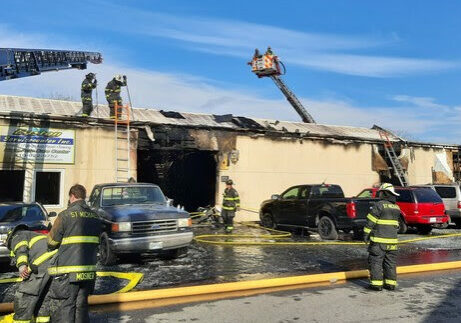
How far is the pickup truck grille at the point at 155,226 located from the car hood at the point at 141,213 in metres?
0.08

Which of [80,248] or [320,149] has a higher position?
[320,149]

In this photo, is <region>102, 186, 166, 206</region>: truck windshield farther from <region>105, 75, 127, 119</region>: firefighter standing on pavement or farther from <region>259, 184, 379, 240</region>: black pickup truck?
<region>105, 75, 127, 119</region>: firefighter standing on pavement

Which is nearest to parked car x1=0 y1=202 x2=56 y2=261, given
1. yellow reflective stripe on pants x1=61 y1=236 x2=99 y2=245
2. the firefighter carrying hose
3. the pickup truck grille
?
the pickup truck grille

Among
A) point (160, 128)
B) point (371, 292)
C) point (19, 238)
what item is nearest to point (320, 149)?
point (160, 128)

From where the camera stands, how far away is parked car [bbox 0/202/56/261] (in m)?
8.49

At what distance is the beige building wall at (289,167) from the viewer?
18016mm

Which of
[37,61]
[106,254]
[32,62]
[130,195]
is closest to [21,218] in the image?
[106,254]

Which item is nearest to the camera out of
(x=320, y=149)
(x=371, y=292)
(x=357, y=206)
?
(x=371, y=292)

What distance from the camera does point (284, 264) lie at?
9.27m

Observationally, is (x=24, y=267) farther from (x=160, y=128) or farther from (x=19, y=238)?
(x=160, y=128)

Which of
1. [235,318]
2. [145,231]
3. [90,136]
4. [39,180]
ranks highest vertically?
[90,136]

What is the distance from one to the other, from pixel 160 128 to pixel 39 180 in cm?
456

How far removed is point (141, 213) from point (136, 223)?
0.86 feet

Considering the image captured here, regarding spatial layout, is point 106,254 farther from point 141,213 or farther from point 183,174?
point 183,174
